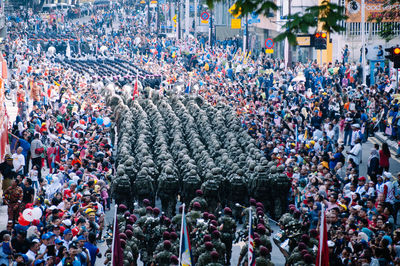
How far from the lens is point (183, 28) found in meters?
86.7

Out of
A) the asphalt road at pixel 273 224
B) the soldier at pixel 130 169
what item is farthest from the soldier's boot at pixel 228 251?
the soldier at pixel 130 169

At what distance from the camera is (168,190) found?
2188 centimetres

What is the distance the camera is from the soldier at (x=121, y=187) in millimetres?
21578

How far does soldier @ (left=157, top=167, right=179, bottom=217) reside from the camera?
21.9 metres

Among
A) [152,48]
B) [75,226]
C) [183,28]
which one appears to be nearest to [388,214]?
[75,226]

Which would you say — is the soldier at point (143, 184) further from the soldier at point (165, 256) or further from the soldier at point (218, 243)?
the soldier at point (165, 256)

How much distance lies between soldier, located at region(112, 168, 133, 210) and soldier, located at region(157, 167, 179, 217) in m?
0.78

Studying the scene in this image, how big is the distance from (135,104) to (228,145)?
27.5 ft

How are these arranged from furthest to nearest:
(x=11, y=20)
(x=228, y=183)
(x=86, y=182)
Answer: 1. (x=11, y=20)
2. (x=228, y=183)
3. (x=86, y=182)

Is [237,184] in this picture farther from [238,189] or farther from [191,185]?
[191,185]

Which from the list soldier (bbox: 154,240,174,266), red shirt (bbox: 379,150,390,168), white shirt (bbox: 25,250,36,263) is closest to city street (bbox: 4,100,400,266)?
red shirt (bbox: 379,150,390,168)

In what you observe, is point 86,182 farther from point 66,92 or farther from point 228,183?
point 66,92

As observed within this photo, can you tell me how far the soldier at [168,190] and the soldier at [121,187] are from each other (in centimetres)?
78

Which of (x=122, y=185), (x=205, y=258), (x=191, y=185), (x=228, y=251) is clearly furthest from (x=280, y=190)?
(x=205, y=258)
